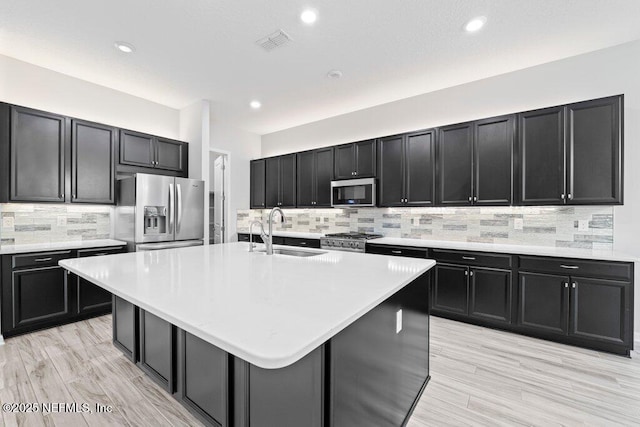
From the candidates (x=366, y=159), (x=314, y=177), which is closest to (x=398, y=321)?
(x=366, y=159)

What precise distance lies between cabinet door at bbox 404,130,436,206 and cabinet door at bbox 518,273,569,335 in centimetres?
138

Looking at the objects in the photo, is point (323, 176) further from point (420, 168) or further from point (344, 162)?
point (420, 168)

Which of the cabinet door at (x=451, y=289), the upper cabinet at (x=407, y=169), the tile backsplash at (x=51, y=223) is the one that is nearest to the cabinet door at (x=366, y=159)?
the upper cabinet at (x=407, y=169)

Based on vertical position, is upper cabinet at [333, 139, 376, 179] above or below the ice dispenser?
above

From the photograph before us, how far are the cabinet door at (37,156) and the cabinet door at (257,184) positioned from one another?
9.97 ft

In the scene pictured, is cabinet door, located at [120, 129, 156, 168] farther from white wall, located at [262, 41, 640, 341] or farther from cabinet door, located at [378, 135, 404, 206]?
cabinet door, located at [378, 135, 404, 206]

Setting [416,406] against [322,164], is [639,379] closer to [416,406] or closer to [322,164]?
[416,406]

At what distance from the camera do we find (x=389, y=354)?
154cm

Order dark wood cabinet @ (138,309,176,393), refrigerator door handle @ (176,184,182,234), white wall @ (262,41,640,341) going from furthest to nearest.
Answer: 1. refrigerator door handle @ (176,184,182,234)
2. white wall @ (262,41,640,341)
3. dark wood cabinet @ (138,309,176,393)

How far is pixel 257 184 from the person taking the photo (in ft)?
19.5

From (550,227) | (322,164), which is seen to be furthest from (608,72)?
(322,164)

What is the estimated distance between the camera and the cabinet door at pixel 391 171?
4.07 meters

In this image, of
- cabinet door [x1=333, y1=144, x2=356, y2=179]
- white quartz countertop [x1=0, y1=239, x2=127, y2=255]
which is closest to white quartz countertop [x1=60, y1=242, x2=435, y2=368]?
white quartz countertop [x1=0, y1=239, x2=127, y2=255]

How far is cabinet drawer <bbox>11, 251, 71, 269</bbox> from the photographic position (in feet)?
9.70
